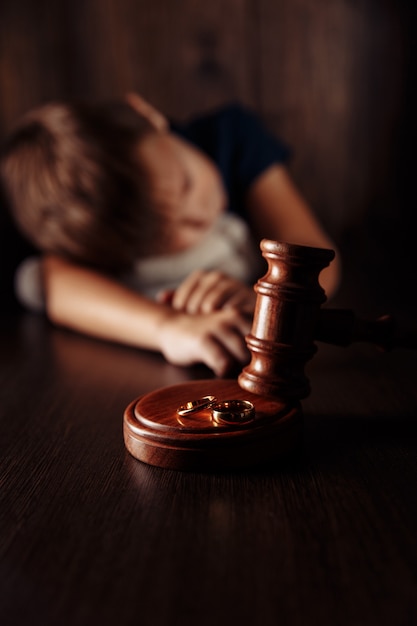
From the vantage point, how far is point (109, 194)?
49.8 inches

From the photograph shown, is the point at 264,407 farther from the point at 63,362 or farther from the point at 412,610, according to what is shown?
the point at 63,362

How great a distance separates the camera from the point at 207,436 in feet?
1.66

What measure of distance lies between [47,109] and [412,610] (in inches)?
52.9

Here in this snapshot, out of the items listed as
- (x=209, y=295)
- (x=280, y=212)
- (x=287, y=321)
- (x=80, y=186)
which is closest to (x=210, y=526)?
(x=287, y=321)

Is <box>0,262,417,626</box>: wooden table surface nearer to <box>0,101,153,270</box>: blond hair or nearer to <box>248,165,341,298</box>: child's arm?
<box>0,101,153,270</box>: blond hair

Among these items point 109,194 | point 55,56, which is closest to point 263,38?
point 55,56

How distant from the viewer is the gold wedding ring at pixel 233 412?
520 mm

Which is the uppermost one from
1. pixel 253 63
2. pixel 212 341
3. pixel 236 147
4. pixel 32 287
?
pixel 253 63

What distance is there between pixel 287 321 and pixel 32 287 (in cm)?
86

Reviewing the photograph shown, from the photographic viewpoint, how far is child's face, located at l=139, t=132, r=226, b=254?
4.29ft

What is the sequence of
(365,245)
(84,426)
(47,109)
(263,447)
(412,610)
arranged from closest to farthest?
(412,610) → (263,447) → (84,426) → (47,109) → (365,245)

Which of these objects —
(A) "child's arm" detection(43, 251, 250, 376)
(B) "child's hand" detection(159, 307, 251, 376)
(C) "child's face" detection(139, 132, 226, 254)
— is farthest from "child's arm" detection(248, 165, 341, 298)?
(B) "child's hand" detection(159, 307, 251, 376)

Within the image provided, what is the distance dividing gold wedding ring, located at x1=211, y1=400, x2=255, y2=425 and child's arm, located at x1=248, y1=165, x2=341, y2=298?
3.19ft

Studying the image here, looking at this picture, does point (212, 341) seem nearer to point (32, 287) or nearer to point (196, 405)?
point (196, 405)
